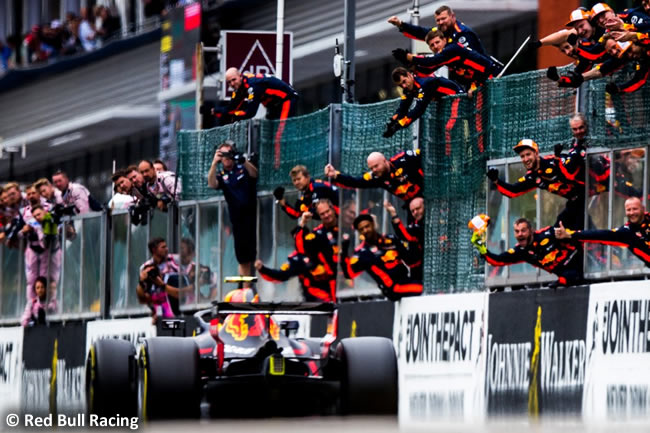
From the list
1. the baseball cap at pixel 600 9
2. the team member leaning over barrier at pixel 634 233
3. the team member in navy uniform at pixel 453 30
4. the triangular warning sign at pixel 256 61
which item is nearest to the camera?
the team member leaning over barrier at pixel 634 233

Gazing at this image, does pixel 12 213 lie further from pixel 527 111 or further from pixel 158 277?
pixel 527 111

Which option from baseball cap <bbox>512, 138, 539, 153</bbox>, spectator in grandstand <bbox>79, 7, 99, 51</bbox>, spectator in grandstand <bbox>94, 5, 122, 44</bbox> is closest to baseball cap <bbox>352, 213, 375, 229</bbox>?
baseball cap <bbox>512, 138, 539, 153</bbox>

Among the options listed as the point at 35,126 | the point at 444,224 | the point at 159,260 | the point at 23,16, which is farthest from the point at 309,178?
the point at 23,16

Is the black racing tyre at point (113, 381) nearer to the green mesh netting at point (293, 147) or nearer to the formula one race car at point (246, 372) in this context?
the formula one race car at point (246, 372)

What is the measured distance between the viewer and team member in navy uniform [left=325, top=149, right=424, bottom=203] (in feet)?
64.1

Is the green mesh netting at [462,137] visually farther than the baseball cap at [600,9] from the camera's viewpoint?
Yes

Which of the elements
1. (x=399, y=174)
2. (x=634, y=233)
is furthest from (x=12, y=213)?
(x=634, y=233)

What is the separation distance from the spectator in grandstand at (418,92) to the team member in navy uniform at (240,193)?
11.1 ft

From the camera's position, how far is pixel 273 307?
16344mm

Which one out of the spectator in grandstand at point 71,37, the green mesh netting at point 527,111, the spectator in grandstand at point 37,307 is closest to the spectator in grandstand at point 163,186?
the spectator in grandstand at point 37,307

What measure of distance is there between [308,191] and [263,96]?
7.32 feet

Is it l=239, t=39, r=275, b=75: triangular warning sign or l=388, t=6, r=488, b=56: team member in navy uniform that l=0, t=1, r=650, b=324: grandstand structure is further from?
l=239, t=39, r=275, b=75: triangular warning sign

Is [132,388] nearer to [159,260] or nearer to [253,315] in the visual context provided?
[253,315]

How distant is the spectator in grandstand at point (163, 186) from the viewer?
24.4 m
